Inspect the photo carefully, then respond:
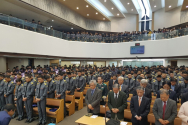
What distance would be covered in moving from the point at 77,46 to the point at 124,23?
37.9ft

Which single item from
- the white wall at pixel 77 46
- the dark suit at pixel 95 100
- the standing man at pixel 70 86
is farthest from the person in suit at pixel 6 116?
the white wall at pixel 77 46

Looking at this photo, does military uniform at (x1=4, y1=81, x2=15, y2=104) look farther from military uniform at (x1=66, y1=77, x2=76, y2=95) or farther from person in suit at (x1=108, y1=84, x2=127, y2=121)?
person in suit at (x1=108, y1=84, x2=127, y2=121)

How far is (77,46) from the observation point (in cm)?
1636

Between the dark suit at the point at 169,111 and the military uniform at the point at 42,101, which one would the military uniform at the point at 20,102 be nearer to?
the military uniform at the point at 42,101

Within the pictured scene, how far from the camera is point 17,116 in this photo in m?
5.74

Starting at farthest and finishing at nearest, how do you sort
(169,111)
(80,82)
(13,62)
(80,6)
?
(80,6) < (13,62) < (80,82) < (169,111)

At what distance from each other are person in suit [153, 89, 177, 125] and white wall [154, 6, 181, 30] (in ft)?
61.1

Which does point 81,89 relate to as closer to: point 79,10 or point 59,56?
point 59,56

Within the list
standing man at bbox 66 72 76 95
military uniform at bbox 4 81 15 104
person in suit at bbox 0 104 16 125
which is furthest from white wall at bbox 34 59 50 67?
person in suit at bbox 0 104 16 125

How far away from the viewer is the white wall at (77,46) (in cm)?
928

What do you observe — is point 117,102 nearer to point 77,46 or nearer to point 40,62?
point 40,62

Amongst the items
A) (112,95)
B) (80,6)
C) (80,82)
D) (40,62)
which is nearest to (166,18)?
(80,6)

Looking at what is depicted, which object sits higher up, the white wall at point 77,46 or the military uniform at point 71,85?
the white wall at point 77,46

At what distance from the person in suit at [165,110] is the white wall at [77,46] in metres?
9.71
